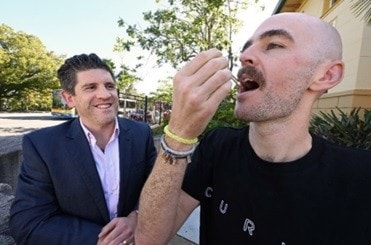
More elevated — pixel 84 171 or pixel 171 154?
pixel 171 154

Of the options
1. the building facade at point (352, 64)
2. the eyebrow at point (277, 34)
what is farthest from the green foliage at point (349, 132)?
the eyebrow at point (277, 34)

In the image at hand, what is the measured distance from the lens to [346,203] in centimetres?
122

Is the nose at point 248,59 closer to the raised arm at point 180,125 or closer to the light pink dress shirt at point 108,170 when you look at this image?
the raised arm at point 180,125

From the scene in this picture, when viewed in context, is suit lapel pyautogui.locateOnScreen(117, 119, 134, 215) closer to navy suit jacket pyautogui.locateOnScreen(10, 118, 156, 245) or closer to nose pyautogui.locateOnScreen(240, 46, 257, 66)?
navy suit jacket pyautogui.locateOnScreen(10, 118, 156, 245)

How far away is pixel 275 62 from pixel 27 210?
1582mm

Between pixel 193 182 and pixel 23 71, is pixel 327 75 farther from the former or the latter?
pixel 23 71

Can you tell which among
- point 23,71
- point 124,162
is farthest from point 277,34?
point 23,71

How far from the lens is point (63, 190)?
1.90m

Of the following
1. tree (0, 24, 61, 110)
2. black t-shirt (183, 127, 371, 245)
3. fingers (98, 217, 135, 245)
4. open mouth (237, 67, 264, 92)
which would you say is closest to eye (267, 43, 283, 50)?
open mouth (237, 67, 264, 92)

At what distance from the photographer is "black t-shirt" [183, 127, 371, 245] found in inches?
47.2

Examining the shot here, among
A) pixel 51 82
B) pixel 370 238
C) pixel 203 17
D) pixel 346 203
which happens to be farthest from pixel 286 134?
pixel 51 82

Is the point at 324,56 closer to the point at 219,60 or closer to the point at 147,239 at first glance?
the point at 219,60

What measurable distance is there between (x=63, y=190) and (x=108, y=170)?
0.35 meters

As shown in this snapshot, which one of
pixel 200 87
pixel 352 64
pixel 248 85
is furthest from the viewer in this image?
pixel 352 64
